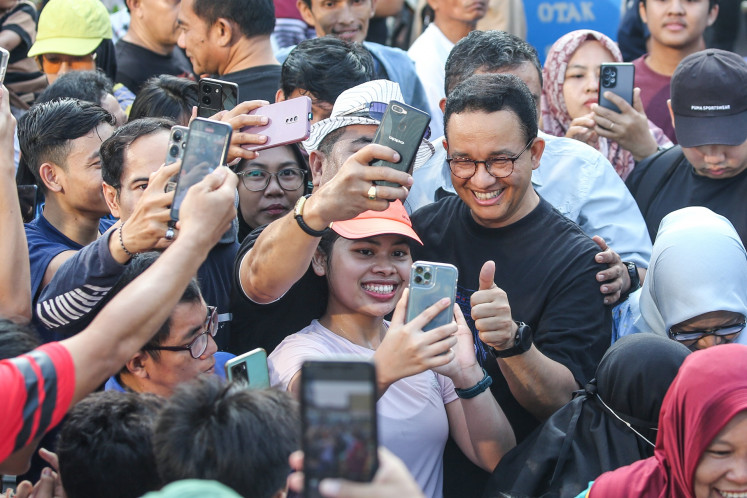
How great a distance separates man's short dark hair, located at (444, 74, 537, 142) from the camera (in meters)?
3.31

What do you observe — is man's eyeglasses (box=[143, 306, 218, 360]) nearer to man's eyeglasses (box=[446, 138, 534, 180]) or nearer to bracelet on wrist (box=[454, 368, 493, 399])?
bracelet on wrist (box=[454, 368, 493, 399])

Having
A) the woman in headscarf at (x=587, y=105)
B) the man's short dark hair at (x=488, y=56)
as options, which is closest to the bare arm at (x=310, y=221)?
the man's short dark hair at (x=488, y=56)

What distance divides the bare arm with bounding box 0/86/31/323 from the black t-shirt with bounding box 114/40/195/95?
284 cm

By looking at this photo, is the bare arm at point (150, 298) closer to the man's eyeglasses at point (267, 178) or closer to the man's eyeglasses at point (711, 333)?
the man's eyeglasses at point (267, 178)

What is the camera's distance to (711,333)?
128 inches

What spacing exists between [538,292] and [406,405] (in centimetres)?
59

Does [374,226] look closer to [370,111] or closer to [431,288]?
[431,288]

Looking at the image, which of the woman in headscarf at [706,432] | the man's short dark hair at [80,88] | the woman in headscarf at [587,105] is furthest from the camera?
the woman in headscarf at [587,105]

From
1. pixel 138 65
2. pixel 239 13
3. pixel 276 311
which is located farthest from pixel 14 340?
pixel 138 65

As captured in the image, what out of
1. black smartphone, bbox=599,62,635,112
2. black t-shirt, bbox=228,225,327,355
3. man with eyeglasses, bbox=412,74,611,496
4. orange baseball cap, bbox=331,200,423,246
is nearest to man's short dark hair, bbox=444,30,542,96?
black smartphone, bbox=599,62,635,112

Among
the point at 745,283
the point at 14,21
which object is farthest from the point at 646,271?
the point at 14,21

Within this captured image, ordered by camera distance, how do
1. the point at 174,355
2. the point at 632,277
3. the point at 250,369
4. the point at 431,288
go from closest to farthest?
1. the point at 250,369
2. the point at 431,288
3. the point at 174,355
4. the point at 632,277

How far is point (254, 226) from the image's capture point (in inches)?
158

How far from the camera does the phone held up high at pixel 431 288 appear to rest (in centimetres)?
271
